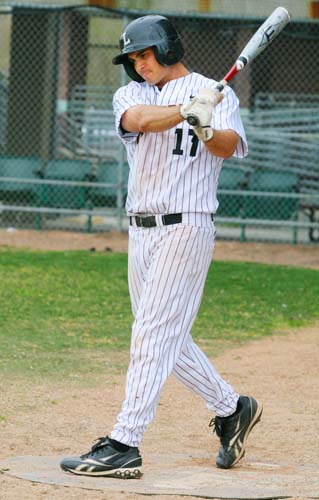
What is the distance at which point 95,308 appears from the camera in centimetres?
983

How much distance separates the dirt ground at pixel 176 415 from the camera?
5016mm


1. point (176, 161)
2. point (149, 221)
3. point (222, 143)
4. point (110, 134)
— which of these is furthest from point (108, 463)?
point (110, 134)

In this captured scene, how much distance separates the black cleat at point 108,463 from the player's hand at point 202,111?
1.25m

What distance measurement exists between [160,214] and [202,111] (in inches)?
21.3

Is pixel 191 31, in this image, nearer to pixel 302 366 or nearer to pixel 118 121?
pixel 302 366

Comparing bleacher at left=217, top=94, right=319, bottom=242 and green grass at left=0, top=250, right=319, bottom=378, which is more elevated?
bleacher at left=217, top=94, right=319, bottom=242

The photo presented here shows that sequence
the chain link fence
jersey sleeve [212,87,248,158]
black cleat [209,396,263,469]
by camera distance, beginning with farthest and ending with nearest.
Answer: the chain link fence
black cleat [209,396,263,469]
jersey sleeve [212,87,248,158]

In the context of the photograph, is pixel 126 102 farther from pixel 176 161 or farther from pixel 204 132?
pixel 204 132

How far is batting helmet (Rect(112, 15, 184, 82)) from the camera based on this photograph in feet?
14.6

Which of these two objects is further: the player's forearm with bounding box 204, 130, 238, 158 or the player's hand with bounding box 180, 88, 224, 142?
the player's forearm with bounding box 204, 130, 238, 158

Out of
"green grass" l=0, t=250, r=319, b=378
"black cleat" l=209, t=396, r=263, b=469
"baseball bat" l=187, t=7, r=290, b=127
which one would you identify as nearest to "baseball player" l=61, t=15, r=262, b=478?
"baseball bat" l=187, t=7, r=290, b=127

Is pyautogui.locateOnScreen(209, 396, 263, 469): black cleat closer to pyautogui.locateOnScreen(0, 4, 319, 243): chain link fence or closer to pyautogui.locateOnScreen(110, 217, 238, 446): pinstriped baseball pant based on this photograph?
pyautogui.locateOnScreen(110, 217, 238, 446): pinstriped baseball pant

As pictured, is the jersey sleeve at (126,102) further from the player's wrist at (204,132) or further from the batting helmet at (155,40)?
the player's wrist at (204,132)

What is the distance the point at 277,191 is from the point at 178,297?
10.7 m
